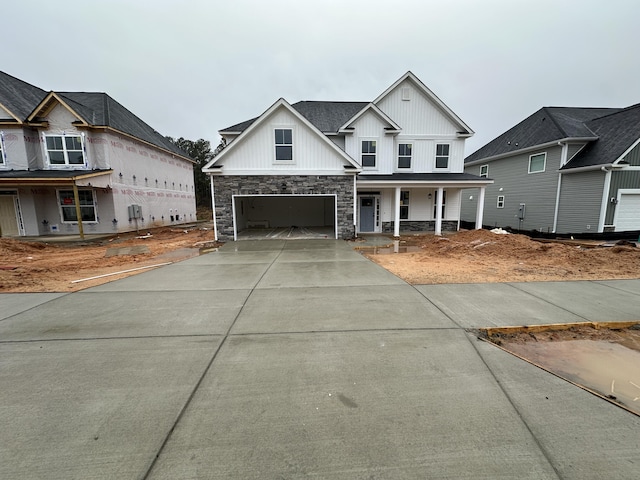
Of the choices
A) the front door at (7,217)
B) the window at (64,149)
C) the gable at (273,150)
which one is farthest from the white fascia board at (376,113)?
the front door at (7,217)

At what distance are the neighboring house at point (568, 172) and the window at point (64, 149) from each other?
84.0 feet

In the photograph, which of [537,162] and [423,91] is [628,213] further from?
[423,91]

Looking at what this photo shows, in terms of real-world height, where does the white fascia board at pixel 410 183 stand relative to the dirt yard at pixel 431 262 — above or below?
above

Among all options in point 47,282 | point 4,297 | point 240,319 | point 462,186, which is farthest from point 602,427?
point 462,186

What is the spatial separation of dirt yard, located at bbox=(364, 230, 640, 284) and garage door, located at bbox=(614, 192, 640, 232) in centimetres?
590

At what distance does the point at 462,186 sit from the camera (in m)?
14.2

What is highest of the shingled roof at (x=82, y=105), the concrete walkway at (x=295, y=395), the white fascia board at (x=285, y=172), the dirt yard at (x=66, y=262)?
the shingled roof at (x=82, y=105)

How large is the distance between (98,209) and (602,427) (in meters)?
20.2

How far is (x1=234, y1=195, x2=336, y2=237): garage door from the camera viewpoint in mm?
19234

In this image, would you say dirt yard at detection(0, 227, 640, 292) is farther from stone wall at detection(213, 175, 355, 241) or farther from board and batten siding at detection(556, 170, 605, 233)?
board and batten siding at detection(556, 170, 605, 233)

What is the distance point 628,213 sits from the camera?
519 inches

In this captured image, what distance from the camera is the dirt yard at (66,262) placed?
20.3 feet

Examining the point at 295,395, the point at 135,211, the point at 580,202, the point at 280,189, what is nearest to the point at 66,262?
the point at 280,189

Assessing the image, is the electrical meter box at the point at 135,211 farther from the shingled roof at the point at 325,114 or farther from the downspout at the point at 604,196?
the downspout at the point at 604,196
